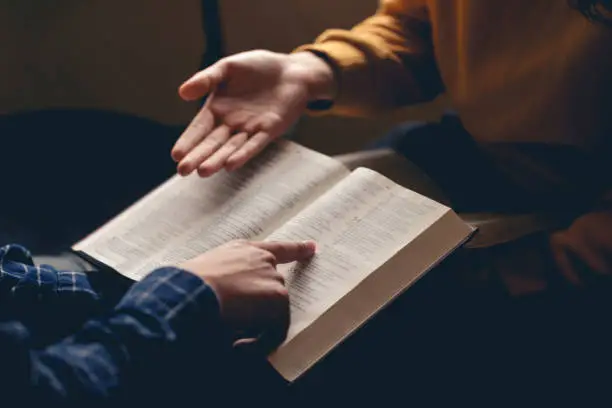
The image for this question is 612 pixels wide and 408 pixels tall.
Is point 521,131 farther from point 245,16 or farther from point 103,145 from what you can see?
point 245,16

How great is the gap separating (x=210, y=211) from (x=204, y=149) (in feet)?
0.23

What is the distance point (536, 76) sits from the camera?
0.89m

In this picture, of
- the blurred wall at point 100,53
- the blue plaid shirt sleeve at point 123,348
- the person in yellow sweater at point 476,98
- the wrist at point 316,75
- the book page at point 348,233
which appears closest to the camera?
the blue plaid shirt sleeve at point 123,348

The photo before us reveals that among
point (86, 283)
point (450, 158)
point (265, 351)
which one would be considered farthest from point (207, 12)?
point (265, 351)

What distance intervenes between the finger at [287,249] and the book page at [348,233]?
0.04ft

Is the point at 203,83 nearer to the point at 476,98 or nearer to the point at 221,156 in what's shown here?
the point at 221,156

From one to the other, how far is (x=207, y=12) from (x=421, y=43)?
1.13 ft

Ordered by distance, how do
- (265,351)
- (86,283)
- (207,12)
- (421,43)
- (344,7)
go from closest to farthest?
(265,351) < (86,283) < (421,43) < (207,12) < (344,7)

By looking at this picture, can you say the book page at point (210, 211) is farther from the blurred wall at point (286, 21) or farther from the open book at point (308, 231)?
the blurred wall at point (286, 21)

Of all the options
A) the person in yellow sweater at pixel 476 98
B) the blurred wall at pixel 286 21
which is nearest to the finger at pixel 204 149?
the person in yellow sweater at pixel 476 98

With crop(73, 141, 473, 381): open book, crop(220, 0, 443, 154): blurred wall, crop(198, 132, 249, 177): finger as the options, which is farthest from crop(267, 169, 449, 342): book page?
crop(220, 0, 443, 154): blurred wall

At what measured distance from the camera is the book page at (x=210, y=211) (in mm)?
827

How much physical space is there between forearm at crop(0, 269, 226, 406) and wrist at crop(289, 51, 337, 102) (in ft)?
1.23

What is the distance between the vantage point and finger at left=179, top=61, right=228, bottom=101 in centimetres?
89
